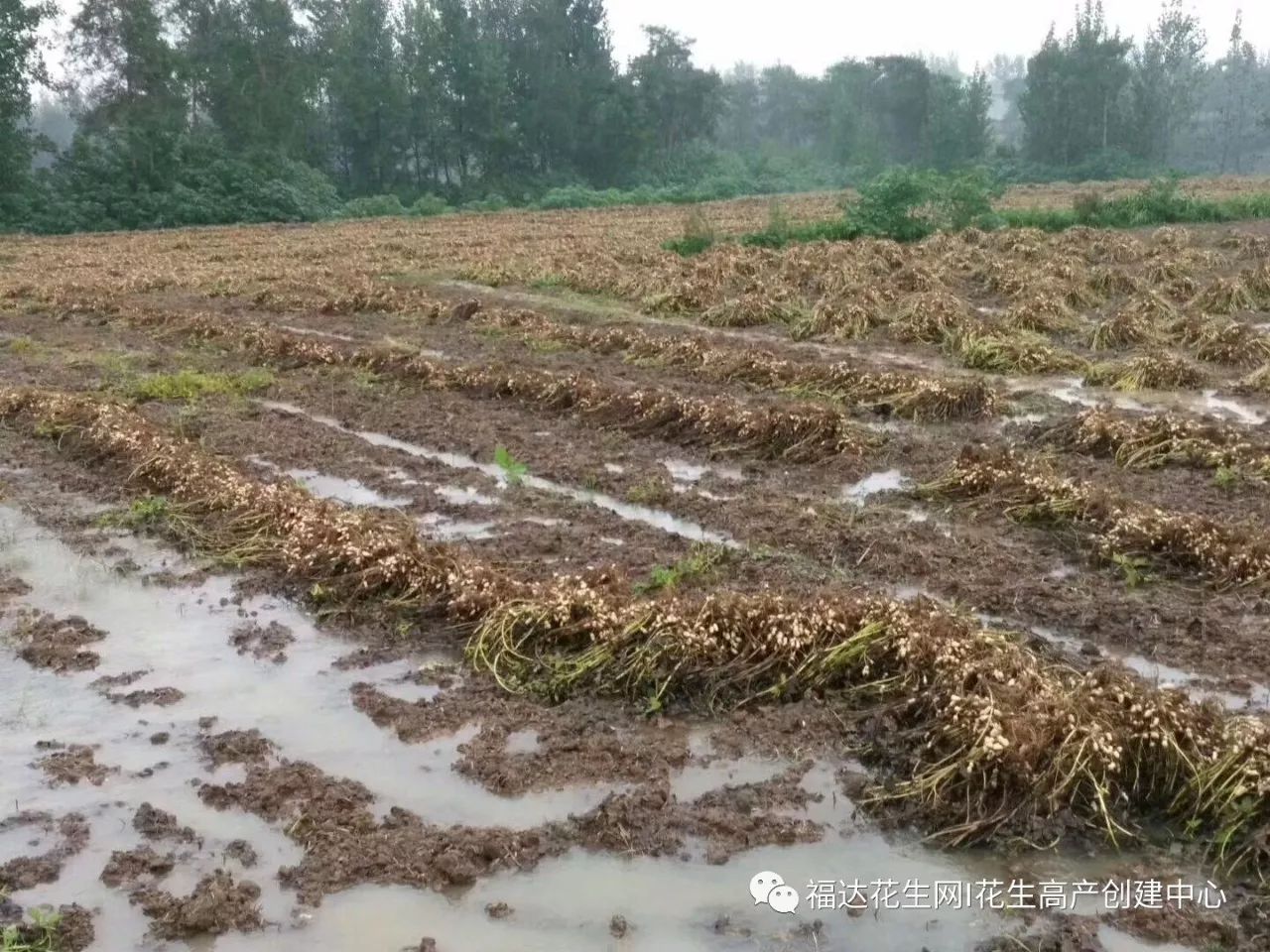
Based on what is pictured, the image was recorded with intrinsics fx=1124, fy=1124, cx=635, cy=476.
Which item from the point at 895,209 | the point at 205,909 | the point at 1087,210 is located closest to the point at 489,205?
the point at 895,209

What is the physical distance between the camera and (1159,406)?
10.9m

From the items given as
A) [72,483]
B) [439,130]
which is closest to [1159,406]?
[72,483]

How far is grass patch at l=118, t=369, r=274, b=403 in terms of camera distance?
12.7 m

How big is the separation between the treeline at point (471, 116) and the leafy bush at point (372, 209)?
120mm

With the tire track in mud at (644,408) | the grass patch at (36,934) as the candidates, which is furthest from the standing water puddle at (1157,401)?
the grass patch at (36,934)

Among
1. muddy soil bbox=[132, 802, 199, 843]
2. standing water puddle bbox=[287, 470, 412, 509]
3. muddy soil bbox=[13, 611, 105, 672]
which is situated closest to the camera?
muddy soil bbox=[132, 802, 199, 843]

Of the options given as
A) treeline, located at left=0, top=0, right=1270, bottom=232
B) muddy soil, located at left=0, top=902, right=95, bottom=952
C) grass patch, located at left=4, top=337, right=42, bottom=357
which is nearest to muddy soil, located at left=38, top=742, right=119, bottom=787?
muddy soil, located at left=0, top=902, right=95, bottom=952

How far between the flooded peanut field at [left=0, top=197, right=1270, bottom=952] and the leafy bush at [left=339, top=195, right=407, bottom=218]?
33.1 metres

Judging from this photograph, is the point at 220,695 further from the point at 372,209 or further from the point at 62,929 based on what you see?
the point at 372,209

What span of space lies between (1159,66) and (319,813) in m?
72.2

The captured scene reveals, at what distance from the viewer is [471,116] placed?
55.9m

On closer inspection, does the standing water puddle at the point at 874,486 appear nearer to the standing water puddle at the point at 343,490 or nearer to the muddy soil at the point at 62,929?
the standing water puddle at the point at 343,490

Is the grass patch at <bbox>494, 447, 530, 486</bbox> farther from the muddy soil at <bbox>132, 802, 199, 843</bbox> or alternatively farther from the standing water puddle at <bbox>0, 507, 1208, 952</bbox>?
the muddy soil at <bbox>132, 802, 199, 843</bbox>

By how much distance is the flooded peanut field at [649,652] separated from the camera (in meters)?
4.49
